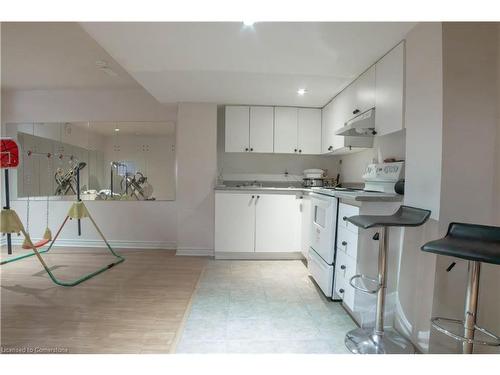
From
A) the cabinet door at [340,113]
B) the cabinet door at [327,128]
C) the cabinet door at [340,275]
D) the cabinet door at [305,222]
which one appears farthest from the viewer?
the cabinet door at [327,128]

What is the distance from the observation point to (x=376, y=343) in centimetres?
152

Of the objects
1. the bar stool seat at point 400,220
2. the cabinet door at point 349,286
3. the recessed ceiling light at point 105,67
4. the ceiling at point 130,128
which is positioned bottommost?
the cabinet door at point 349,286

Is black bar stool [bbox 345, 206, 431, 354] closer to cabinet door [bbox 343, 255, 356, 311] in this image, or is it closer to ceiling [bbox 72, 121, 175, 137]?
cabinet door [bbox 343, 255, 356, 311]

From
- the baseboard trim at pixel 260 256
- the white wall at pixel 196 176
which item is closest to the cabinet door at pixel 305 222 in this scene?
the baseboard trim at pixel 260 256

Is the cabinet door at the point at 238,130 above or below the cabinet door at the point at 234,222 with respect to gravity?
above

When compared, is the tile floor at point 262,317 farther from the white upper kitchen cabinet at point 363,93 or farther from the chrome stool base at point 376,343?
the white upper kitchen cabinet at point 363,93

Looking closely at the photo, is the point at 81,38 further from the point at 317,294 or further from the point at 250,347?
the point at 317,294

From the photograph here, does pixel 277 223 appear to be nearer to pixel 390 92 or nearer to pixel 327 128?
pixel 327 128

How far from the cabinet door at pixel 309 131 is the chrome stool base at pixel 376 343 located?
2.31 metres

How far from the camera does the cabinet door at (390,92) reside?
1754 millimetres

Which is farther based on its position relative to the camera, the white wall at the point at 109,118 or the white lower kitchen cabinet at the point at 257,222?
the white wall at the point at 109,118

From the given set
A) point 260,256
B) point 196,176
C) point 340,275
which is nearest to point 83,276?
point 196,176

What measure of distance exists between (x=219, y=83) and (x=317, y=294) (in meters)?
2.32
